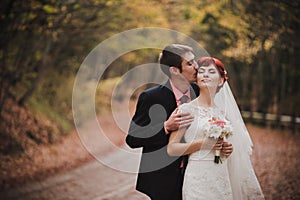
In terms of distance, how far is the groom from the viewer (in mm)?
4293

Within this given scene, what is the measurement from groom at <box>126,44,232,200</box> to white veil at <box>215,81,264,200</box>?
41 cm

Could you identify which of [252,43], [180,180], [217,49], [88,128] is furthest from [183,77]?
[217,49]

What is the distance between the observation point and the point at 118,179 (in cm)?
1100

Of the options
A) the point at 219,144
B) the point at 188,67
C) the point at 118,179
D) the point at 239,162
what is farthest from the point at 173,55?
the point at 118,179

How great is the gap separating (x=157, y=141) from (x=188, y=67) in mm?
793

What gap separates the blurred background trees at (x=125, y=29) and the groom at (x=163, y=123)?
17.6ft

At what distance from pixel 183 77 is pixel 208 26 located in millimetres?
20362

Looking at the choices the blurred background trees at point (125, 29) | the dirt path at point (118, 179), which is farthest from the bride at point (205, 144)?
the blurred background trees at point (125, 29)

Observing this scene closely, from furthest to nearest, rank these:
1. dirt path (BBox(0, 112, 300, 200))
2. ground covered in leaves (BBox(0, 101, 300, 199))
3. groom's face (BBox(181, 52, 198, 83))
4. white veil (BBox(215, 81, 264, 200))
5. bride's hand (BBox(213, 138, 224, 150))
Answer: ground covered in leaves (BBox(0, 101, 300, 199)) → dirt path (BBox(0, 112, 300, 200)) → white veil (BBox(215, 81, 264, 200)) → groom's face (BBox(181, 52, 198, 83)) → bride's hand (BBox(213, 138, 224, 150))

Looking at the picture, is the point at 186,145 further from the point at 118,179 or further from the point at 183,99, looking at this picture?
the point at 118,179

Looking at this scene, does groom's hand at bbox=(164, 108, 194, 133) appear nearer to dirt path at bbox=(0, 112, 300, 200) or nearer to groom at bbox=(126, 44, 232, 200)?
groom at bbox=(126, 44, 232, 200)

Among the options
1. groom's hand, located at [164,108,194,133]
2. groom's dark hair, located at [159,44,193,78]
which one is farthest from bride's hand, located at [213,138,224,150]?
groom's dark hair, located at [159,44,193,78]

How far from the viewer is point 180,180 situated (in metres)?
4.34

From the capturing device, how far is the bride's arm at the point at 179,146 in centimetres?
397
